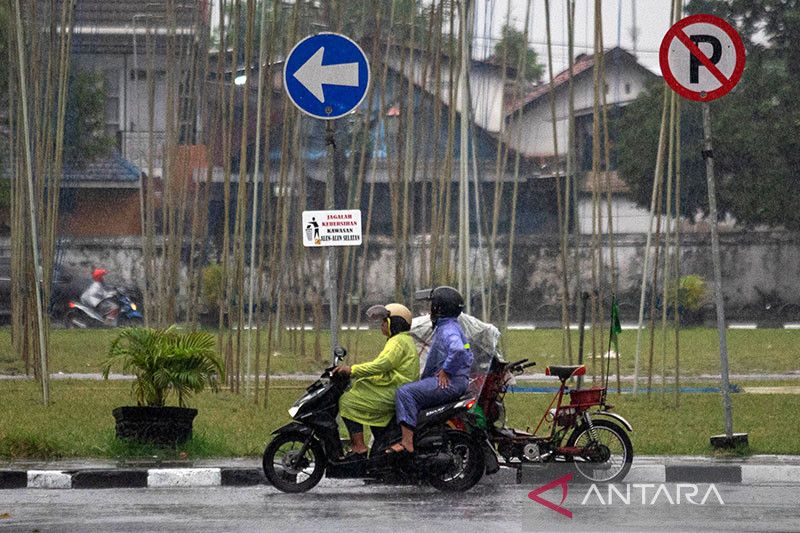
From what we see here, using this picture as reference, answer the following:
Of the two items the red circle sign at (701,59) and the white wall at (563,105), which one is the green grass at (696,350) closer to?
the white wall at (563,105)

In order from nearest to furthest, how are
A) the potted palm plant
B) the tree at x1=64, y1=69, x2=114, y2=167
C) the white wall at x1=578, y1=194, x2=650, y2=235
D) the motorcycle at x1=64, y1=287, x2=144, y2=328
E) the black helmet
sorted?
the black helmet, the potted palm plant, the tree at x1=64, y1=69, x2=114, y2=167, the motorcycle at x1=64, y1=287, x2=144, y2=328, the white wall at x1=578, y1=194, x2=650, y2=235

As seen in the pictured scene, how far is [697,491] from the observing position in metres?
7.92

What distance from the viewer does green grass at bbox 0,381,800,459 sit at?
9.39 meters

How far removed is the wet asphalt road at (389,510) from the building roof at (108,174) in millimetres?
22084

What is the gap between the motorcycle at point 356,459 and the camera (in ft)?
26.5

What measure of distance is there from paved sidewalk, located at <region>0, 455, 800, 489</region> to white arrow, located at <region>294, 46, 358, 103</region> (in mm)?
2338

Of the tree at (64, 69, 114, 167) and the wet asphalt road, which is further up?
the tree at (64, 69, 114, 167)

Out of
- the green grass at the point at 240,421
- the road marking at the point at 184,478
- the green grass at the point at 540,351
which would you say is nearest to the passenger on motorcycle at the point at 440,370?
the road marking at the point at 184,478

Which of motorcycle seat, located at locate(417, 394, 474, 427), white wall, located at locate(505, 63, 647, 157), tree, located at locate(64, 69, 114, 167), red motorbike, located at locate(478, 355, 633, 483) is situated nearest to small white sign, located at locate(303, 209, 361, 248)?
red motorbike, located at locate(478, 355, 633, 483)

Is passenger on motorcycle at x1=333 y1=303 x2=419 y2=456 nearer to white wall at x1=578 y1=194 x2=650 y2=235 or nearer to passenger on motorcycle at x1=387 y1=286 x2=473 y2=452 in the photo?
passenger on motorcycle at x1=387 y1=286 x2=473 y2=452

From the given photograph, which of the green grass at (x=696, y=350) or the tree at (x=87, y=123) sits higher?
the tree at (x=87, y=123)

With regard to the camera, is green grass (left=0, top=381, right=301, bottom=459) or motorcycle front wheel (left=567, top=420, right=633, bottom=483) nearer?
motorcycle front wheel (left=567, top=420, right=633, bottom=483)

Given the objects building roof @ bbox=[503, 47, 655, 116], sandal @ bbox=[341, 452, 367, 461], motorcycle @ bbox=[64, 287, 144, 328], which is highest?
building roof @ bbox=[503, 47, 655, 116]

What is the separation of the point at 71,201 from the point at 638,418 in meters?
21.1
